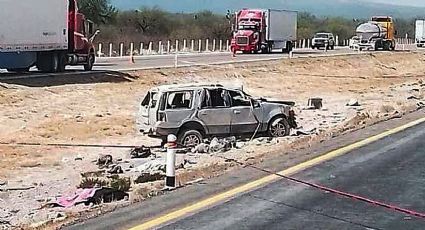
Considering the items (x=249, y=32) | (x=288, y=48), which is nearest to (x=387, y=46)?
(x=288, y=48)

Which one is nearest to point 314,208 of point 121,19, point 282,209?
point 282,209

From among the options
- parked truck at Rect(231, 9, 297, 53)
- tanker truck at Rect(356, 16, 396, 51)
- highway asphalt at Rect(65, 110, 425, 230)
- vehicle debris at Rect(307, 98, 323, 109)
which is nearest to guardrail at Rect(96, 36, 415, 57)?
parked truck at Rect(231, 9, 297, 53)

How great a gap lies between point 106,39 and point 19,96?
41627mm

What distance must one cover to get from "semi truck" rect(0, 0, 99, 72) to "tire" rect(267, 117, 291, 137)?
54.5 feet

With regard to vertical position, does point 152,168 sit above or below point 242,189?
below

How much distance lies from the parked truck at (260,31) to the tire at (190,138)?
148 ft

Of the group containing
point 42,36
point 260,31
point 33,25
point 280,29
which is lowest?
point 42,36

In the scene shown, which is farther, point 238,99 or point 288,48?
point 288,48

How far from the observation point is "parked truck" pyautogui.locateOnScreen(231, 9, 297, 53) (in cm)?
6644

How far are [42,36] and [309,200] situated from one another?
2730 centimetres

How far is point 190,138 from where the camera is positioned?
70.5ft

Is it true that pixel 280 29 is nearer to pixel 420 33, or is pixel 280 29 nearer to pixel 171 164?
pixel 420 33

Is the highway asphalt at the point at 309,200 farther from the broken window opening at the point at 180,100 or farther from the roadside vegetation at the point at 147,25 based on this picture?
the roadside vegetation at the point at 147,25

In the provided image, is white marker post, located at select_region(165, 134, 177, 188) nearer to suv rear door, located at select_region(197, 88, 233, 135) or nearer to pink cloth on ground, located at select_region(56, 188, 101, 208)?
pink cloth on ground, located at select_region(56, 188, 101, 208)
